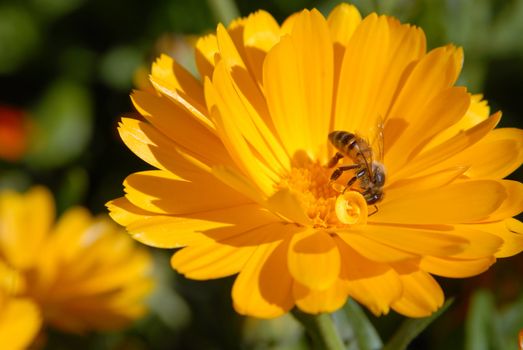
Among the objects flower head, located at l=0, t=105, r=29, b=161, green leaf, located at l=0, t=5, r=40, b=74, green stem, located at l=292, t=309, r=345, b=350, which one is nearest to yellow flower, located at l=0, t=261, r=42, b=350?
green stem, located at l=292, t=309, r=345, b=350

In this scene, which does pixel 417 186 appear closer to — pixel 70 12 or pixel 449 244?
pixel 449 244

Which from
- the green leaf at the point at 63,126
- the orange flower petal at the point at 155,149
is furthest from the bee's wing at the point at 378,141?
the green leaf at the point at 63,126

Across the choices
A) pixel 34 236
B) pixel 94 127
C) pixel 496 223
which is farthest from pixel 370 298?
pixel 94 127

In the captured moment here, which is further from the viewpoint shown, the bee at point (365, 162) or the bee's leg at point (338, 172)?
the bee's leg at point (338, 172)

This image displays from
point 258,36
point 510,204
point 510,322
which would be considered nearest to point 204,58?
point 258,36

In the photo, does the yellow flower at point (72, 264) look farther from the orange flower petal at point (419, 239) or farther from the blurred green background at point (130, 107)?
the orange flower petal at point (419, 239)

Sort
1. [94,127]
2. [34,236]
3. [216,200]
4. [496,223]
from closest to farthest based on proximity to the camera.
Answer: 1. [496,223]
2. [216,200]
3. [34,236]
4. [94,127]
